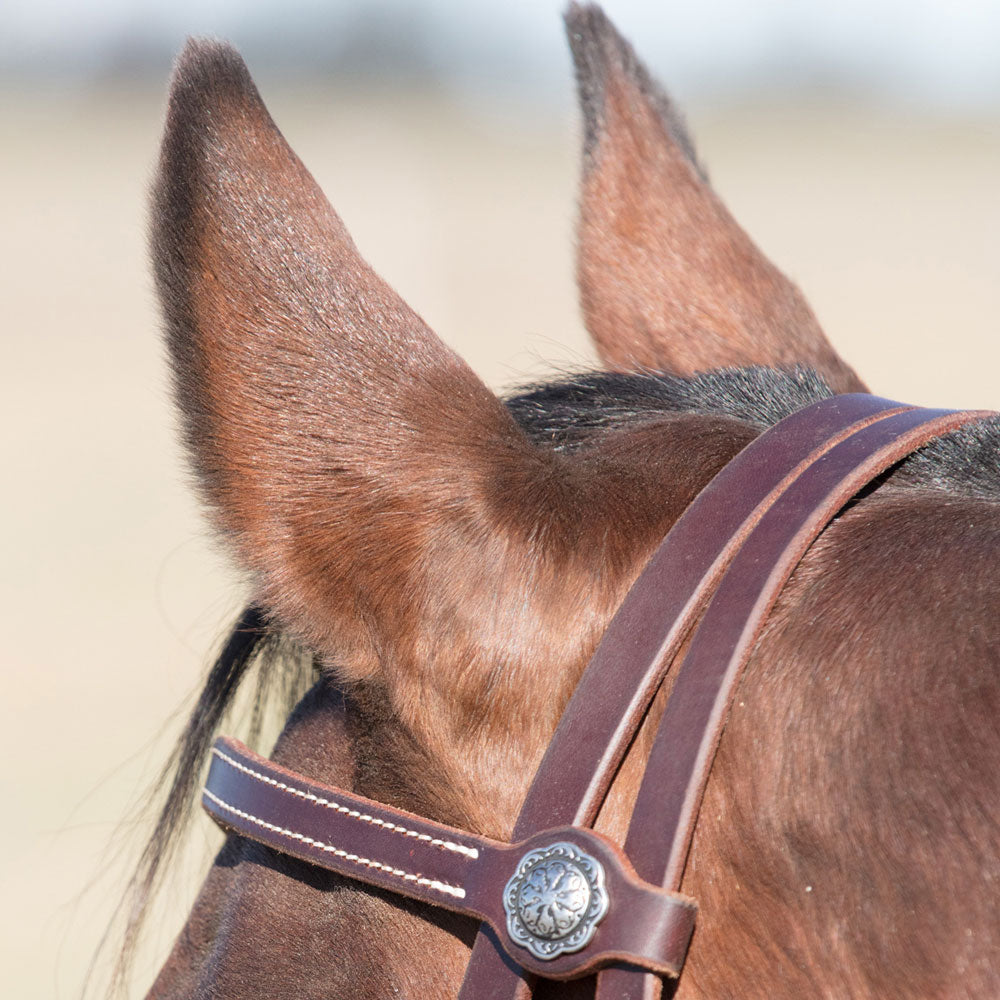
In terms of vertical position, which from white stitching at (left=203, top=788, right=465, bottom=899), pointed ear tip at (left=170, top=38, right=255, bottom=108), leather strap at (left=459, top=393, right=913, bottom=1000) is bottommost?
white stitching at (left=203, top=788, right=465, bottom=899)

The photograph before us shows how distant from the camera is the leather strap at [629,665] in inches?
33.8

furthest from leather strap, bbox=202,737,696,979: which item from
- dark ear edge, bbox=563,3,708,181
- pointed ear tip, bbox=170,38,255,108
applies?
dark ear edge, bbox=563,3,708,181

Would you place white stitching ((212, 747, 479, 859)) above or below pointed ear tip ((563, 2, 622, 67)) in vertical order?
below

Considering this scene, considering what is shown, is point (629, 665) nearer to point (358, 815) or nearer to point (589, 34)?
point (358, 815)

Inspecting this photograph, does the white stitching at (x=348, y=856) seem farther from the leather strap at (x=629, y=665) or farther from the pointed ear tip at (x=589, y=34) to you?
the pointed ear tip at (x=589, y=34)

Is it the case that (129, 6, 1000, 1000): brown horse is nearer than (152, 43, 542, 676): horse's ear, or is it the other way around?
(129, 6, 1000, 1000): brown horse

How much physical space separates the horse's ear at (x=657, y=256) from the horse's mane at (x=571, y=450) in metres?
0.33

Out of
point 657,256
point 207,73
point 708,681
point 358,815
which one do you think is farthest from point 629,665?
point 657,256

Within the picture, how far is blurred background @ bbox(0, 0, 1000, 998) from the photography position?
5027 mm

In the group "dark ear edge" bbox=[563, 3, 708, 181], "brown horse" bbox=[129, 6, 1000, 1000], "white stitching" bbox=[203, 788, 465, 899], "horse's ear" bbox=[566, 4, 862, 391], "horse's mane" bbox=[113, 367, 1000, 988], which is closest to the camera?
"brown horse" bbox=[129, 6, 1000, 1000]

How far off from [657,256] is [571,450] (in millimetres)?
650

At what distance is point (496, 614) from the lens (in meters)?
0.94

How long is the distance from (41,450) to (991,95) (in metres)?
31.3

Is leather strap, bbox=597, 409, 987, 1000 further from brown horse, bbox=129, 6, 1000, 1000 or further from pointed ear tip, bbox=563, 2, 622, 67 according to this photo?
pointed ear tip, bbox=563, 2, 622, 67
